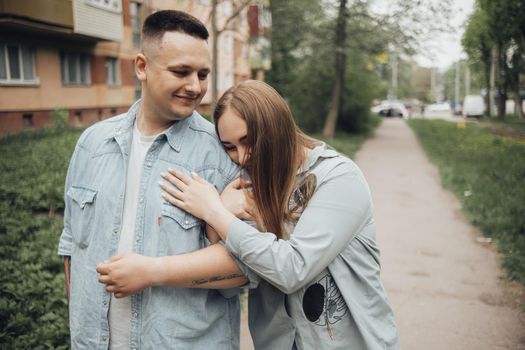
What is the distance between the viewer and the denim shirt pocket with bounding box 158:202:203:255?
1.85 metres

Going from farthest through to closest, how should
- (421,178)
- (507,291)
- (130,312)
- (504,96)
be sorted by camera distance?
(504,96), (421,178), (507,291), (130,312)

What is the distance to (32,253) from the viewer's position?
519cm

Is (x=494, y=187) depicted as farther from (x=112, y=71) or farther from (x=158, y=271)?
(x=112, y=71)

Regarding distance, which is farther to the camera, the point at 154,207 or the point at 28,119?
the point at 28,119

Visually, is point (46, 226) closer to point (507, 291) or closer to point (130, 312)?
point (130, 312)

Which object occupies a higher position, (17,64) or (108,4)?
(108,4)

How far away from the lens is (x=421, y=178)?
13.4 m

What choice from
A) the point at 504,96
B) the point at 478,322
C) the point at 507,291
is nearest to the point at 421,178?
the point at 507,291

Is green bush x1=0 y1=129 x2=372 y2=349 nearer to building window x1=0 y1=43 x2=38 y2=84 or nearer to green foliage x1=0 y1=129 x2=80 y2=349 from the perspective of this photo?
green foliage x1=0 y1=129 x2=80 y2=349

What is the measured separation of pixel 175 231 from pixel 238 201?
255 mm

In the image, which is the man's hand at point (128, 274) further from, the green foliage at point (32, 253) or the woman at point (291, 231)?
the green foliage at point (32, 253)

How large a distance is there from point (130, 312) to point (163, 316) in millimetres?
141

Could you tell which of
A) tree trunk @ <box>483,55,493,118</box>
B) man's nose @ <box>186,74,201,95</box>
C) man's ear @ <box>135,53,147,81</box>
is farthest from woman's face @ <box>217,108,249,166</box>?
tree trunk @ <box>483,55,493,118</box>

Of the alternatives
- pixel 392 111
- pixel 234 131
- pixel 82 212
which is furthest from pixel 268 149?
pixel 392 111
